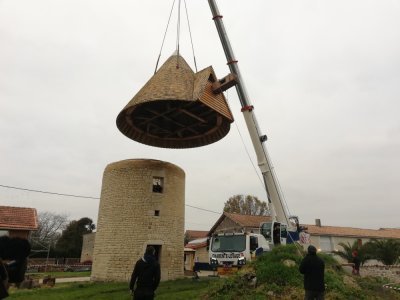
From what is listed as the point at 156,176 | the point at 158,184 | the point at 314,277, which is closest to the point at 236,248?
the point at 156,176

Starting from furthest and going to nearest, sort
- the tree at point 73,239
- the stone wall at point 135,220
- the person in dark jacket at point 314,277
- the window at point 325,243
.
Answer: the tree at point 73,239
the window at point 325,243
the stone wall at point 135,220
the person in dark jacket at point 314,277

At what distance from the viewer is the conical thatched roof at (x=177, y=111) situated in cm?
1405

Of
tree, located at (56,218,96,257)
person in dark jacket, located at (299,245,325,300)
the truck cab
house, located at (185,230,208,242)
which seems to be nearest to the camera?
person in dark jacket, located at (299,245,325,300)

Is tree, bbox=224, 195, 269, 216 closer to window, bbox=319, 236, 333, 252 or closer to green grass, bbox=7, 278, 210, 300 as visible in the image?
window, bbox=319, 236, 333, 252

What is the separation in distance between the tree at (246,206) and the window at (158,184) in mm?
30990

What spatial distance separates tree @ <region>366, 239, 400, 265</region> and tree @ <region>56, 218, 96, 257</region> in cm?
3477

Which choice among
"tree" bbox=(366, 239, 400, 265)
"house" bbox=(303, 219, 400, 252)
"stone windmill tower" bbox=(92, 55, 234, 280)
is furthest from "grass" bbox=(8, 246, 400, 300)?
"house" bbox=(303, 219, 400, 252)

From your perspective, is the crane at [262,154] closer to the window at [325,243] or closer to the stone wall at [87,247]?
the window at [325,243]

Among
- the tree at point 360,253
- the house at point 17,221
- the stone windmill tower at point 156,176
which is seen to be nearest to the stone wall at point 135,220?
the stone windmill tower at point 156,176

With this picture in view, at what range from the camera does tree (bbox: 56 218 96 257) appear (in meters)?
42.6

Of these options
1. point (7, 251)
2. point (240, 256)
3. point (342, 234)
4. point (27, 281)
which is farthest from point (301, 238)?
point (342, 234)

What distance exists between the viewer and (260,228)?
1512 cm

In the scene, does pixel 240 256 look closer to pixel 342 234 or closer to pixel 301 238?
pixel 301 238

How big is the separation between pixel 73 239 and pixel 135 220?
107 ft
